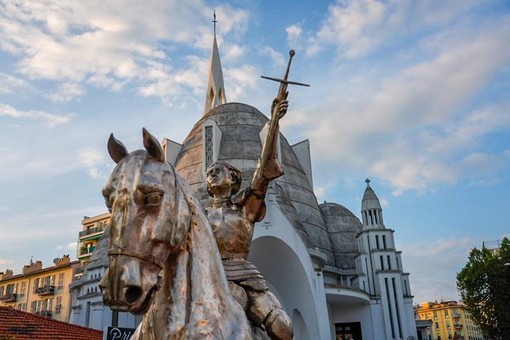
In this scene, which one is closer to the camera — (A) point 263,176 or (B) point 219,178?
(A) point 263,176

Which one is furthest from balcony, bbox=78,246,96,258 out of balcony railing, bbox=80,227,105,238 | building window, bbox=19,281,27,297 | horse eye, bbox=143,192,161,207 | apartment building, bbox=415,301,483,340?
apartment building, bbox=415,301,483,340

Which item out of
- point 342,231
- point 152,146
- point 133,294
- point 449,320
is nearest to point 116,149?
point 152,146

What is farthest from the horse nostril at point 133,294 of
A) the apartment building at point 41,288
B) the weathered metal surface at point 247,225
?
the apartment building at point 41,288

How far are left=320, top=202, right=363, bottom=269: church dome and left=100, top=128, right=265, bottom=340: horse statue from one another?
37.8 m

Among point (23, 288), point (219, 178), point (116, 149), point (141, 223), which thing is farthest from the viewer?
point (23, 288)

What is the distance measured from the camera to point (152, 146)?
8.37 feet

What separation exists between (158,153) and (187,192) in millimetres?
321

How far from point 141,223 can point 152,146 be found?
0.43 meters

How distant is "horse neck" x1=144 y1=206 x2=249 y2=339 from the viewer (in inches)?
102

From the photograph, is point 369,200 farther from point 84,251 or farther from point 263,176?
point 84,251

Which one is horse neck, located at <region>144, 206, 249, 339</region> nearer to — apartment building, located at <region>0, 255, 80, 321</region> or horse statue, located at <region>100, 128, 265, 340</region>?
horse statue, located at <region>100, 128, 265, 340</region>

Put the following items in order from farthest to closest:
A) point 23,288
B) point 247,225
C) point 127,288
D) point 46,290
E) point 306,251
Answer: point 23,288, point 46,290, point 306,251, point 247,225, point 127,288

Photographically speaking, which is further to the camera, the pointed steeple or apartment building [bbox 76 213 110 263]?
apartment building [bbox 76 213 110 263]

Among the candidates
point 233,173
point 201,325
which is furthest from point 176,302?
point 233,173
